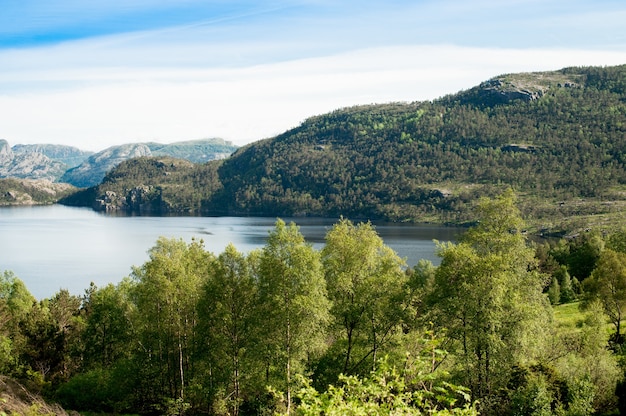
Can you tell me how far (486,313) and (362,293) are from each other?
8.91 meters

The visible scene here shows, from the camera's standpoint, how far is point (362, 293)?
34.5 metres

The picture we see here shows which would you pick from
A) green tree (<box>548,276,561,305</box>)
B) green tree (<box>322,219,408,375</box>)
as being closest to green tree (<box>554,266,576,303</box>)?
green tree (<box>548,276,561,305</box>)

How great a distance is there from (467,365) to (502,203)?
10729mm

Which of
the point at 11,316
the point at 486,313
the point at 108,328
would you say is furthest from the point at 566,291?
the point at 11,316

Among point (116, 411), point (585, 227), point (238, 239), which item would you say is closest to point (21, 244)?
point (238, 239)

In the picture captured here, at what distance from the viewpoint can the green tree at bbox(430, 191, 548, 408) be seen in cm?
2864

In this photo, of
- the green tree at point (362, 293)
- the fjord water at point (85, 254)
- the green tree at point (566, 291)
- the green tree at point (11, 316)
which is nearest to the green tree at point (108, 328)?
the green tree at point (11, 316)

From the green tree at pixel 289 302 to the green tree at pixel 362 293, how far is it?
285 centimetres

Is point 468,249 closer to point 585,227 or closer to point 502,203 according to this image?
point 502,203

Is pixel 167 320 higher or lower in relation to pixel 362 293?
lower

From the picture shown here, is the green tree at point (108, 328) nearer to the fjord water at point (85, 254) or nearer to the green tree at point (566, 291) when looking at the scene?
the fjord water at point (85, 254)

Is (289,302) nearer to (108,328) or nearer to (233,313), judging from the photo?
(233,313)

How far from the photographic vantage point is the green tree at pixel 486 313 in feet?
94.0

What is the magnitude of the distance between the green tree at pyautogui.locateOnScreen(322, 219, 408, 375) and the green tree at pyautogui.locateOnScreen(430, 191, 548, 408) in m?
3.79
